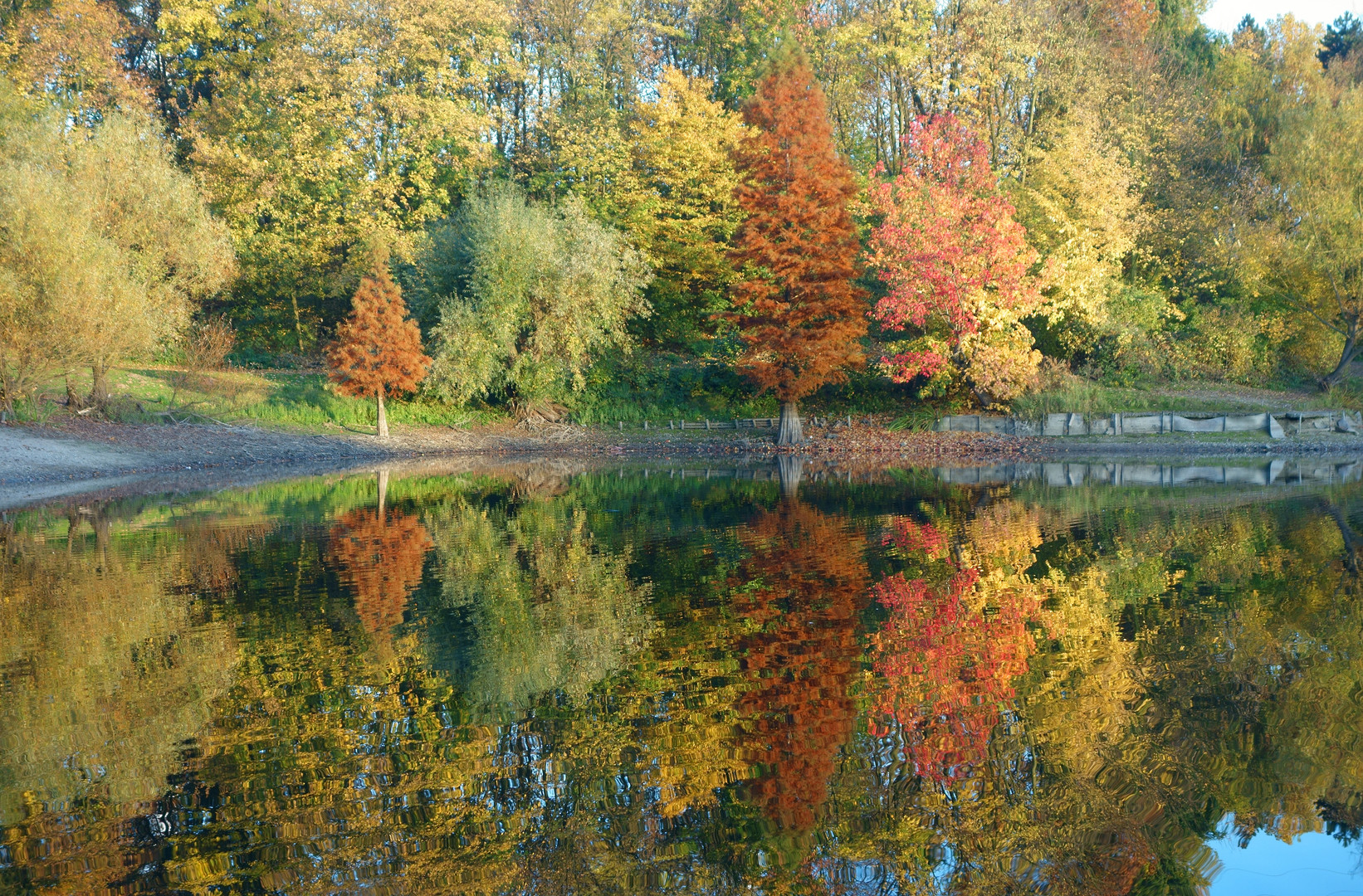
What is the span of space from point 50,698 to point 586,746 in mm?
5806

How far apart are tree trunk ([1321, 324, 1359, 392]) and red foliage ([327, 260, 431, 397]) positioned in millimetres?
37200

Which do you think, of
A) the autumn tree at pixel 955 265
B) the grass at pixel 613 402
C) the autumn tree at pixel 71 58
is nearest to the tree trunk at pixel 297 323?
the grass at pixel 613 402

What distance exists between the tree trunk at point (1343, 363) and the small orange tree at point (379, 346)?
37.2 m

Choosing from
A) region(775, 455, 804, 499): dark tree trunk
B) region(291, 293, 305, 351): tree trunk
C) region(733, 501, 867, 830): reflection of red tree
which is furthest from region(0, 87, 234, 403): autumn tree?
region(733, 501, 867, 830): reflection of red tree

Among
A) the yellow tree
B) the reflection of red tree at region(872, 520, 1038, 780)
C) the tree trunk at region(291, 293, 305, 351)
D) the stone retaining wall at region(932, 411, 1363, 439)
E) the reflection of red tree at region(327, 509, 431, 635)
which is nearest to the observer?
the reflection of red tree at region(872, 520, 1038, 780)

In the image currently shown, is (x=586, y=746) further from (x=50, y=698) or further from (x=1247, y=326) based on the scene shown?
(x=1247, y=326)

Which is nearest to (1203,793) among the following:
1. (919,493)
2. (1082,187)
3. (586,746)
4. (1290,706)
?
(1290,706)

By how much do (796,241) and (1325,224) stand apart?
2022cm

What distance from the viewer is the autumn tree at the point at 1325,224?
37.1 m

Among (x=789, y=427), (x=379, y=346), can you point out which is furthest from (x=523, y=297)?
(x=789, y=427)

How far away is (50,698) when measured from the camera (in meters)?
9.97

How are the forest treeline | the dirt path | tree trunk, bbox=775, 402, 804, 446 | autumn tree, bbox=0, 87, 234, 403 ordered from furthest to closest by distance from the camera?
tree trunk, bbox=775, 402, 804, 446 < the forest treeline < autumn tree, bbox=0, 87, 234, 403 < the dirt path

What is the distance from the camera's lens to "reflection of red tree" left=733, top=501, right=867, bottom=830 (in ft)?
25.2

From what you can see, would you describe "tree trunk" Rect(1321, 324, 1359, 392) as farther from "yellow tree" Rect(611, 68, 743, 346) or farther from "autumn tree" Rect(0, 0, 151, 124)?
"autumn tree" Rect(0, 0, 151, 124)
